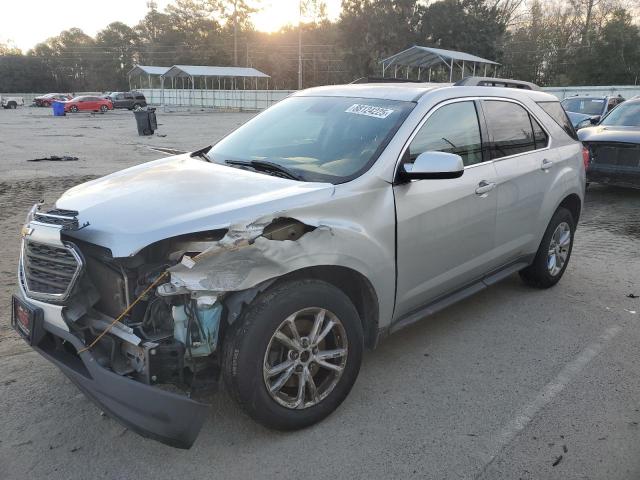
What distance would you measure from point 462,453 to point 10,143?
767 inches

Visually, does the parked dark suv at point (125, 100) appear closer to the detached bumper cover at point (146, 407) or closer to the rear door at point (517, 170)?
the rear door at point (517, 170)

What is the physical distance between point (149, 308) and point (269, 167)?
1.25m

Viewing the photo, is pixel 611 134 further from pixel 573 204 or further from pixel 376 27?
pixel 376 27

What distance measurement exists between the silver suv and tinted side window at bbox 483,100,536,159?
46 mm

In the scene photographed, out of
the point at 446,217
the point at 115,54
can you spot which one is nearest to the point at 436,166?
the point at 446,217

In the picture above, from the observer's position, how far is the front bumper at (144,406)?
2387mm

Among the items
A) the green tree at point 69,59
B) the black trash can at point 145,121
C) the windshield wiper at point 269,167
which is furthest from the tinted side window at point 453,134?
the green tree at point 69,59

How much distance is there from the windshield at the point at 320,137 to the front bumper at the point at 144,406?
1.47m

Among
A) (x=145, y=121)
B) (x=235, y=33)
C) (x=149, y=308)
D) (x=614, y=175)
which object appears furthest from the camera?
(x=235, y=33)

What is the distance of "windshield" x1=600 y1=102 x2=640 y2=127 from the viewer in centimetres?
1033

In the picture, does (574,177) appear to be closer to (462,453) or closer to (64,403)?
(462,453)

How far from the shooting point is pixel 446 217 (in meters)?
3.61

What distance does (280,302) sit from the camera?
268 cm

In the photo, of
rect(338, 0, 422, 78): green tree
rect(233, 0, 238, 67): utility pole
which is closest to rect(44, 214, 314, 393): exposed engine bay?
rect(338, 0, 422, 78): green tree
